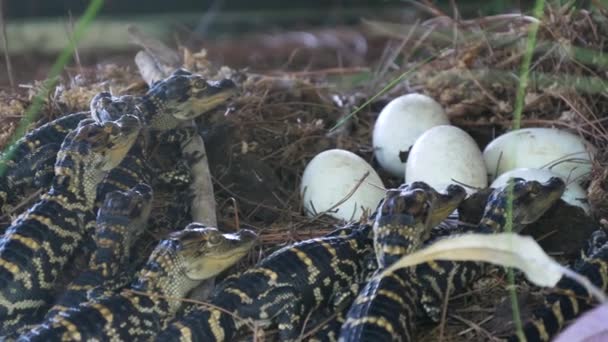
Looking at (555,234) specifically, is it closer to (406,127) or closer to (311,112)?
(406,127)

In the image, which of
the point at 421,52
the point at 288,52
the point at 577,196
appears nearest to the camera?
the point at 577,196

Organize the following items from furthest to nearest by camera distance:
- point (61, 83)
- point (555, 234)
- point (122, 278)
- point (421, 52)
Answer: point (421, 52)
point (61, 83)
point (555, 234)
point (122, 278)

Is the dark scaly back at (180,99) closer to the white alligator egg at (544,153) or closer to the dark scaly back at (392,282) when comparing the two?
the dark scaly back at (392,282)

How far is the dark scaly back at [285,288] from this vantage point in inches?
105

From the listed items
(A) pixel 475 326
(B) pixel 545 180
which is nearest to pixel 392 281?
(A) pixel 475 326

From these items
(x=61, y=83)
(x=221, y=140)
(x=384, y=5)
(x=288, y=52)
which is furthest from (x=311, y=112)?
(x=384, y=5)

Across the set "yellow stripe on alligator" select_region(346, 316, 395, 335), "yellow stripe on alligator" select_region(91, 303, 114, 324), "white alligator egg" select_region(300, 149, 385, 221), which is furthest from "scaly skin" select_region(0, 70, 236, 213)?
"yellow stripe on alligator" select_region(346, 316, 395, 335)

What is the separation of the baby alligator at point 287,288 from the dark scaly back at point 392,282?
5.4 inches

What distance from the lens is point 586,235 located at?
307 centimetres

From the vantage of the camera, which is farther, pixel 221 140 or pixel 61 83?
pixel 61 83

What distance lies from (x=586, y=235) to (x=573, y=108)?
804 mm

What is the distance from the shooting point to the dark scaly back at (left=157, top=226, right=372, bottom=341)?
266cm

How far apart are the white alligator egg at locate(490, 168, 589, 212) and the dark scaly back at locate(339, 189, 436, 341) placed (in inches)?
19.7

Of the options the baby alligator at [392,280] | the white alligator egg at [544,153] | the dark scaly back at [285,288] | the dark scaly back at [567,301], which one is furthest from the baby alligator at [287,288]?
the white alligator egg at [544,153]
